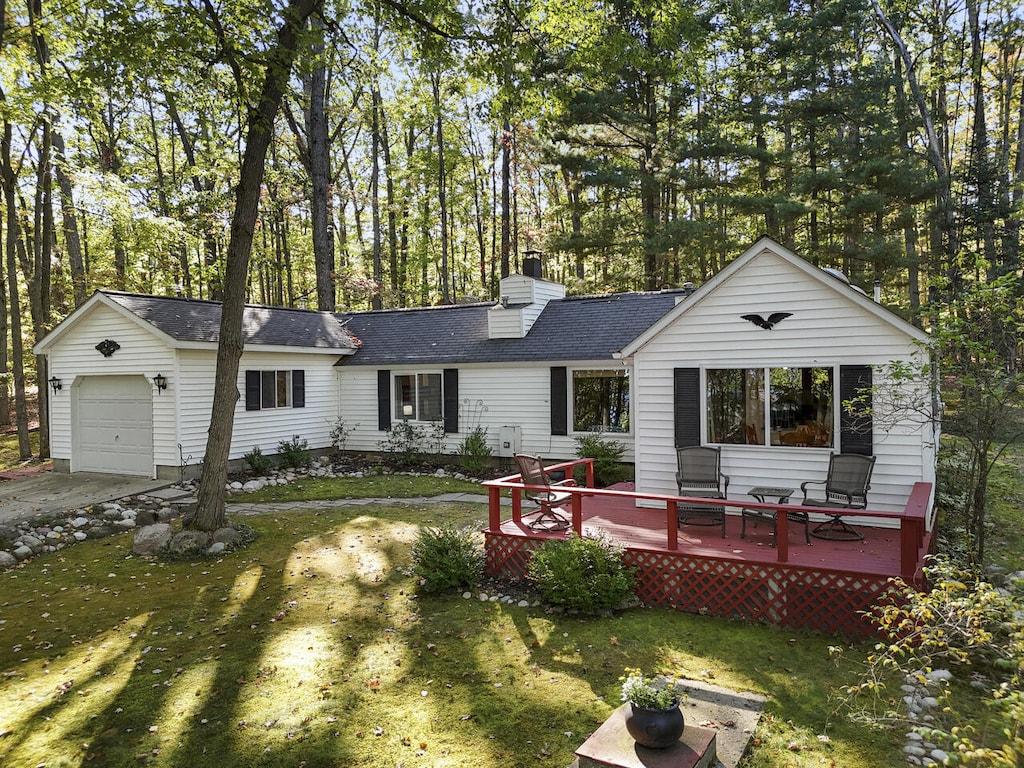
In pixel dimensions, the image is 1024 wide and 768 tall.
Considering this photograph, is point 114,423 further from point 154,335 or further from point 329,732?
point 329,732

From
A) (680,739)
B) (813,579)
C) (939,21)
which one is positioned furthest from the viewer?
(939,21)

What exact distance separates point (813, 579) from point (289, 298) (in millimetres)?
28456

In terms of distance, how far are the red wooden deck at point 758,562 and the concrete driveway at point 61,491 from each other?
27.4ft

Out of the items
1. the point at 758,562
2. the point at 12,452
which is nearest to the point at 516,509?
the point at 758,562

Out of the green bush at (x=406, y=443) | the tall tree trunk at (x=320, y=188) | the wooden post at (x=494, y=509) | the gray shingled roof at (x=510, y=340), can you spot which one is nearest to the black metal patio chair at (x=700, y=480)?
the wooden post at (x=494, y=509)

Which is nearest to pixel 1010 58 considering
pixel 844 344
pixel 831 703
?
pixel 844 344

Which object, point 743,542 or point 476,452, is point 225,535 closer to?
point 476,452

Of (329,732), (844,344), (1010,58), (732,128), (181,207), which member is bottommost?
(329,732)

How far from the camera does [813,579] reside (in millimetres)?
6531

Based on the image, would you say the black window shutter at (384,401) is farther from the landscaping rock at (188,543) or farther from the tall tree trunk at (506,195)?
the tall tree trunk at (506,195)

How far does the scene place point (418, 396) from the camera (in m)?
16.7

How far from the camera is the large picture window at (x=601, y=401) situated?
13922 mm

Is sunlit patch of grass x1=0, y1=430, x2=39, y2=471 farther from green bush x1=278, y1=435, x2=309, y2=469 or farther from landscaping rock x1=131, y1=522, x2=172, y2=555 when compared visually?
landscaping rock x1=131, y1=522, x2=172, y2=555

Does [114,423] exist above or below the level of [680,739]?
above
